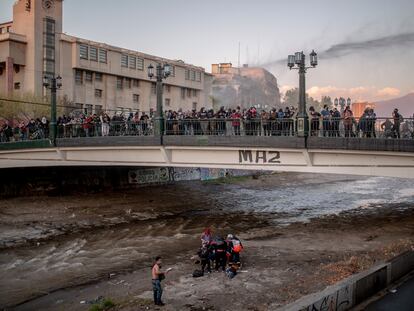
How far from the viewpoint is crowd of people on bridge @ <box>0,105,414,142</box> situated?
19.7m

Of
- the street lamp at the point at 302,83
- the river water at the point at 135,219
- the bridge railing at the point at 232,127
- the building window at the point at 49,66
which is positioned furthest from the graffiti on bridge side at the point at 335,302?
the building window at the point at 49,66

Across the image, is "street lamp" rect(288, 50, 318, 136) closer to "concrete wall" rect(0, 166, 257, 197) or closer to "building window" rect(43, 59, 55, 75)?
"concrete wall" rect(0, 166, 257, 197)

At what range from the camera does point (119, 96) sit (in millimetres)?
65125

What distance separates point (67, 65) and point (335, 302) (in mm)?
52639

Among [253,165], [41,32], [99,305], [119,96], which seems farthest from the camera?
[119,96]

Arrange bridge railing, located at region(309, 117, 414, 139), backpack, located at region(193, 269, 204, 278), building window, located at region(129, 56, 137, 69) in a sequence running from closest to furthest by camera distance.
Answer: backpack, located at region(193, 269, 204, 278) < bridge railing, located at region(309, 117, 414, 139) < building window, located at region(129, 56, 137, 69)

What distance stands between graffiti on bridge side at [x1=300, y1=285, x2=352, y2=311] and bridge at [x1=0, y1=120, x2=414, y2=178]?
936 cm

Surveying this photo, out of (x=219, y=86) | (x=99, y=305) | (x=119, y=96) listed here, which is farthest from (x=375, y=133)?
(x=219, y=86)

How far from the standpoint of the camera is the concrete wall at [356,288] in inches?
397

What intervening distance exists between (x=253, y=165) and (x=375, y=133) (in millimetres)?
5966

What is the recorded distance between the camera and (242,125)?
23203 millimetres

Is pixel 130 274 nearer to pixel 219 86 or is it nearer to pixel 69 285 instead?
pixel 69 285

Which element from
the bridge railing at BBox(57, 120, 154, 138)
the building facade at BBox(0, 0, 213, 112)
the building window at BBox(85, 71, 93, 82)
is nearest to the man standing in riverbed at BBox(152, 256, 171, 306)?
the bridge railing at BBox(57, 120, 154, 138)

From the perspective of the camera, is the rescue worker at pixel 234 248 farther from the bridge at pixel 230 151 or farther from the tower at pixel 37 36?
the tower at pixel 37 36
